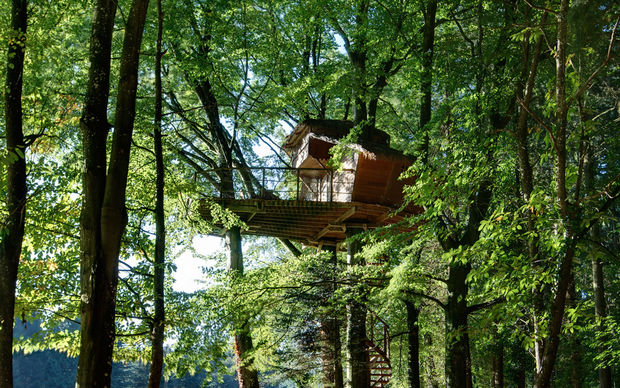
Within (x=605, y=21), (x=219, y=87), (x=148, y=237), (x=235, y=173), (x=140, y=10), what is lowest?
(x=148, y=237)

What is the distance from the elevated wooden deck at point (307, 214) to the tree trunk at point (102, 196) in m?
8.37

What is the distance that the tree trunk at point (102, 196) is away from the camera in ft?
18.4

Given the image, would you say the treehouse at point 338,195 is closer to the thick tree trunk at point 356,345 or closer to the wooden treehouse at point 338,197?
the wooden treehouse at point 338,197

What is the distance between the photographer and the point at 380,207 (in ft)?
53.5

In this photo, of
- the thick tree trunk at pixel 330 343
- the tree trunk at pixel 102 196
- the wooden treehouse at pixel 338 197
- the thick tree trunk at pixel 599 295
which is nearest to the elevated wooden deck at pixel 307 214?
the wooden treehouse at pixel 338 197

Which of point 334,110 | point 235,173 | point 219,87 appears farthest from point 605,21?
point 334,110

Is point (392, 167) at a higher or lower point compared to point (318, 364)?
higher

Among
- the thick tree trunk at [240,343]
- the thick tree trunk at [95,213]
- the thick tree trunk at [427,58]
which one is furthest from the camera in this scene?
the thick tree trunk at [240,343]

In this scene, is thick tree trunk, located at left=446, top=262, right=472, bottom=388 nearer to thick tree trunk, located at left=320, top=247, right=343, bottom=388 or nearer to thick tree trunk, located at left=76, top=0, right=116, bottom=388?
thick tree trunk, located at left=320, top=247, right=343, bottom=388

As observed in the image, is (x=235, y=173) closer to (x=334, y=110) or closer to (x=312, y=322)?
(x=334, y=110)

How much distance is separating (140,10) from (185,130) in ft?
53.4

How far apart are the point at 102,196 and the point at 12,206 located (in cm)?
302

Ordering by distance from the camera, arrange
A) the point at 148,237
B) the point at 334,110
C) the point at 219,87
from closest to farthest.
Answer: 1. the point at 148,237
2. the point at 219,87
3. the point at 334,110

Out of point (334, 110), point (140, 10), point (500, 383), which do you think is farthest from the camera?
point (334, 110)
